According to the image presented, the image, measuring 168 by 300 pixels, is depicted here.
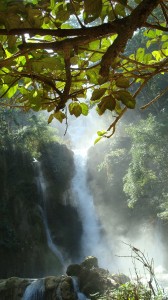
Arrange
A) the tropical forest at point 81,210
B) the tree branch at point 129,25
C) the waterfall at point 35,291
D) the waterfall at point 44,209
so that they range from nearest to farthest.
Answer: the tree branch at point 129,25, the waterfall at point 35,291, the tropical forest at point 81,210, the waterfall at point 44,209

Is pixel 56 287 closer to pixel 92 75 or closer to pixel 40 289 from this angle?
pixel 40 289

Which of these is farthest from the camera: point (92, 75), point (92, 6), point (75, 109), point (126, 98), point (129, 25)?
point (75, 109)

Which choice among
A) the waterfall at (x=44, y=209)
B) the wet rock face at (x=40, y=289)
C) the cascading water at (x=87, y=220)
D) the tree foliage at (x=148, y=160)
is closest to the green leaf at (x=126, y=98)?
the wet rock face at (x=40, y=289)

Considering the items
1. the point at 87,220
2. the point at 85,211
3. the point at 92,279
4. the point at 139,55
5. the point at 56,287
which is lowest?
the point at 139,55

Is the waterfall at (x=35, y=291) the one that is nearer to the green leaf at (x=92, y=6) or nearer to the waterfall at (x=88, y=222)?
the waterfall at (x=88, y=222)

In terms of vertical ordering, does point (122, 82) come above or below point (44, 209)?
below

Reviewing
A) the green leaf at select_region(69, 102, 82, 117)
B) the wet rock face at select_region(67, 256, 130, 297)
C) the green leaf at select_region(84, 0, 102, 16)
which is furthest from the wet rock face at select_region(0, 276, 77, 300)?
the green leaf at select_region(84, 0, 102, 16)

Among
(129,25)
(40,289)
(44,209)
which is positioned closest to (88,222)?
(44,209)

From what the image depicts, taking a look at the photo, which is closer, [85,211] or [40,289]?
[40,289]

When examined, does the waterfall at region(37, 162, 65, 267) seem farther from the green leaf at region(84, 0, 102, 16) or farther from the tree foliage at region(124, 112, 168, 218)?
the green leaf at region(84, 0, 102, 16)

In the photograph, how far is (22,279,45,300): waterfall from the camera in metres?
8.73

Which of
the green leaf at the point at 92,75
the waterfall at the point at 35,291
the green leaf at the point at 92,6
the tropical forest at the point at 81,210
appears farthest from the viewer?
the tropical forest at the point at 81,210

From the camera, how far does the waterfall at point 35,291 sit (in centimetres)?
873

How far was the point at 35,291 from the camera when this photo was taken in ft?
29.0
